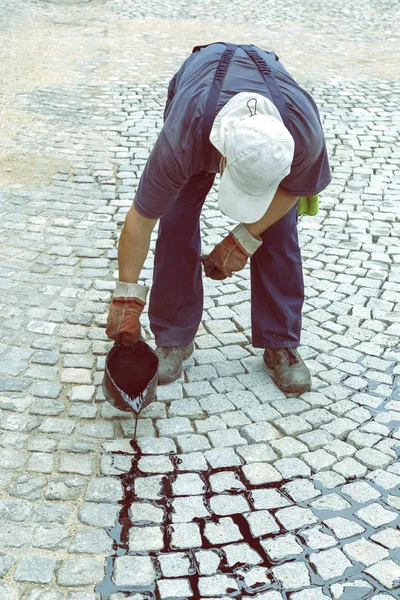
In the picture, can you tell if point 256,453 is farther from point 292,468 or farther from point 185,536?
point 185,536

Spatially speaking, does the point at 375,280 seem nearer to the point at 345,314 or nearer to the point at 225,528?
the point at 345,314

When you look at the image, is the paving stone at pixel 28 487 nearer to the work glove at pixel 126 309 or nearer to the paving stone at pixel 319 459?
the work glove at pixel 126 309

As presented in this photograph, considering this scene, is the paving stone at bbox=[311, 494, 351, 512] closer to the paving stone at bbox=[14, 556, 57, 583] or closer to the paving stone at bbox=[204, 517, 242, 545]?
the paving stone at bbox=[204, 517, 242, 545]

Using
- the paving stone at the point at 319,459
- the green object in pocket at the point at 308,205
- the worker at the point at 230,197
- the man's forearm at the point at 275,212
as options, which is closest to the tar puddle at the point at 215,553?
the paving stone at the point at 319,459

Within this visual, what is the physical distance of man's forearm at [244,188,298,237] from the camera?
11.9ft

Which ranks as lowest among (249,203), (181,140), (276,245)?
(276,245)

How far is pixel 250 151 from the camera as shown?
9.92ft

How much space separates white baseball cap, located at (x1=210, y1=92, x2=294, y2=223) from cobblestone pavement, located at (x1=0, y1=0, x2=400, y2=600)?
1.24m

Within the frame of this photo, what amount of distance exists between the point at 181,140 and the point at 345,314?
212 centimetres

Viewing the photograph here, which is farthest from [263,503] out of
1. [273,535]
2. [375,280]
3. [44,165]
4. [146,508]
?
[44,165]

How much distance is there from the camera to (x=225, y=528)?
10.8ft

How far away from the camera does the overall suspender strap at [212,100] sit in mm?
3193

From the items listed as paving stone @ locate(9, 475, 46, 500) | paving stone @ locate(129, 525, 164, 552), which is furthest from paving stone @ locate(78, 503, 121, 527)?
paving stone @ locate(9, 475, 46, 500)

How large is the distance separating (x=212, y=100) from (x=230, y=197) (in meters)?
0.42
